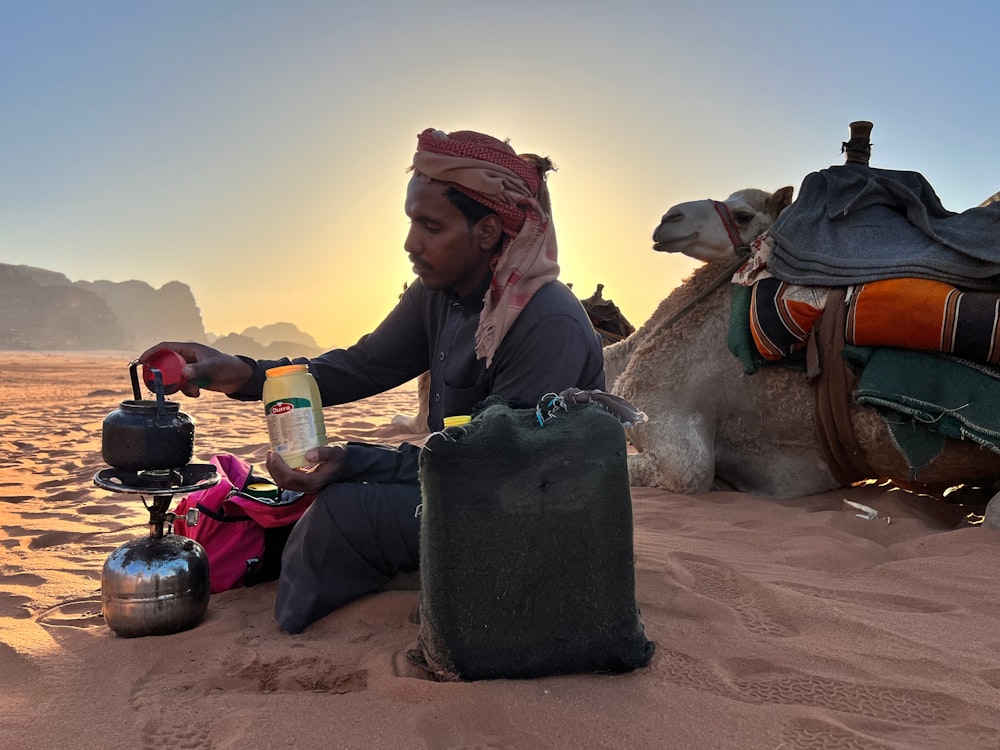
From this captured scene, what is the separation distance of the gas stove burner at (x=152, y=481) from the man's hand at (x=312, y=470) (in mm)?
258

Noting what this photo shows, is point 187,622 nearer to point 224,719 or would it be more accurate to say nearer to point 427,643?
point 224,719

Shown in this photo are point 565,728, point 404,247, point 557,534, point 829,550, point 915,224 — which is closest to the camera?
point 565,728

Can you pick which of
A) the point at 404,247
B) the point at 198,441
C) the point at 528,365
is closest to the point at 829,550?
the point at 528,365

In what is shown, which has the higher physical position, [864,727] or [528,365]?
[528,365]

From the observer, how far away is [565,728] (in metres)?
1.66

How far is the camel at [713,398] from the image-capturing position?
13.8ft

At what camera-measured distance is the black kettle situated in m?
2.23

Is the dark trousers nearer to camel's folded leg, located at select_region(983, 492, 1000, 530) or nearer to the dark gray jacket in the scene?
the dark gray jacket

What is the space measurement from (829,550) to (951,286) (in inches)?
51.2

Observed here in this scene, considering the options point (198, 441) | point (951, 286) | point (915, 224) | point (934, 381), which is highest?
point (915, 224)

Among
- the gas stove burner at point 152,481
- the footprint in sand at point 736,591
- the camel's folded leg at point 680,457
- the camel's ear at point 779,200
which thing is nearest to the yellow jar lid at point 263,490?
the gas stove burner at point 152,481

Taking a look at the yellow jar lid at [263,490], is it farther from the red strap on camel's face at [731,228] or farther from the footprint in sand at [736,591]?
the red strap on camel's face at [731,228]

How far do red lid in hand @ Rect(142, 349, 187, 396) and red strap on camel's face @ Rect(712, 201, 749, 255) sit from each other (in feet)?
10.2

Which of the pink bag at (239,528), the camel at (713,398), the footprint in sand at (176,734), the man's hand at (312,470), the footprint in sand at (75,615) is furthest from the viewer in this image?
the camel at (713,398)
